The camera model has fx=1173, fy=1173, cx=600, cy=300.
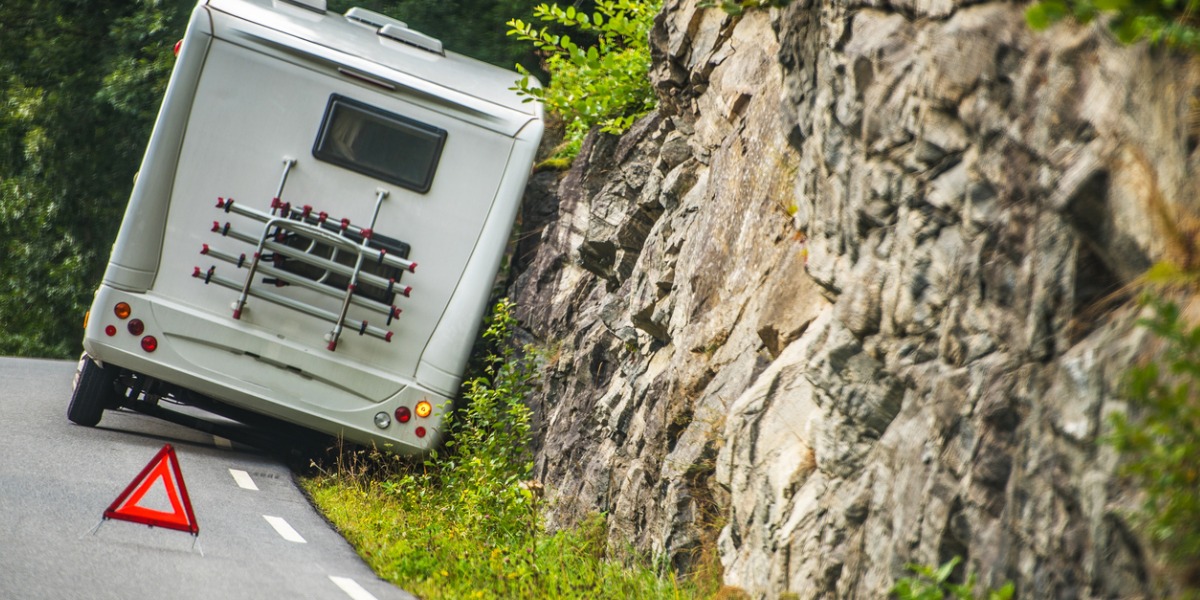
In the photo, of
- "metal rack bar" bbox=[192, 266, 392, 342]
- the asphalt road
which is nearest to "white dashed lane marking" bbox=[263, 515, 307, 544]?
the asphalt road

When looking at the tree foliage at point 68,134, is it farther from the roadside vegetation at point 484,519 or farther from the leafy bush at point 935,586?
the leafy bush at point 935,586

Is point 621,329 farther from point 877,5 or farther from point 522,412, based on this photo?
point 877,5

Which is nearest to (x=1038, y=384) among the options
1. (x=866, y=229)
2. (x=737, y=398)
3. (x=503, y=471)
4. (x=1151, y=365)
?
(x=1151, y=365)

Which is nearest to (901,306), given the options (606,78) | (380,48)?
(606,78)

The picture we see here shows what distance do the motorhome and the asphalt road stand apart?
830 millimetres

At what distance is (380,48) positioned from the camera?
10828 millimetres

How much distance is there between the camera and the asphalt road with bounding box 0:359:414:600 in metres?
6.12

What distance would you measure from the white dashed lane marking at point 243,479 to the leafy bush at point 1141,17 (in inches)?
306

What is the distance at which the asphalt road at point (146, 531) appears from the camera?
612 cm

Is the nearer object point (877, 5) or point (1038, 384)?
point (1038, 384)

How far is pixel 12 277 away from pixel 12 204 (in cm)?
172

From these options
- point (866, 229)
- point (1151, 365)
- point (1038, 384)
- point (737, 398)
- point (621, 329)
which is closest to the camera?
point (1151, 365)

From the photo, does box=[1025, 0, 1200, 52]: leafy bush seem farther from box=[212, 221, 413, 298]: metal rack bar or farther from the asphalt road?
box=[212, 221, 413, 298]: metal rack bar

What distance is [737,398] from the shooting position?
6703 mm
